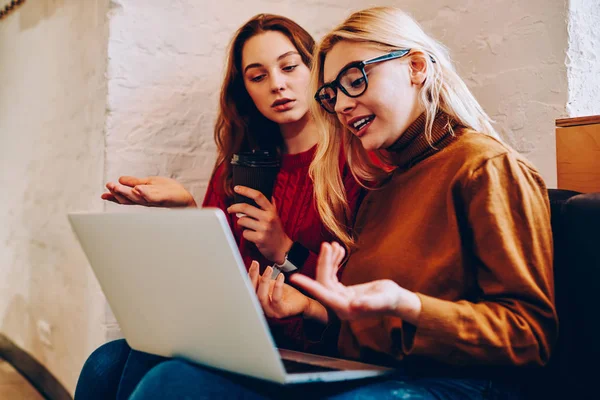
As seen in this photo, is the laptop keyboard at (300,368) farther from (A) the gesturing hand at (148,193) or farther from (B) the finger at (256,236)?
(A) the gesturing hand at (148,193)

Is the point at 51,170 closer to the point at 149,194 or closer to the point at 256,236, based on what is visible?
the point at 149,194

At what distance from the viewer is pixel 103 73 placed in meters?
1.86

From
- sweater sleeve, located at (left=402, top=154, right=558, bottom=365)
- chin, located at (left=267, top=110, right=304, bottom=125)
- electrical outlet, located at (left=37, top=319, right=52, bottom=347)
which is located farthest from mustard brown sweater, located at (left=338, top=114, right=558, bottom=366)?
electrical outlet, located at (left=37, top=319, right=52, bottom=347)

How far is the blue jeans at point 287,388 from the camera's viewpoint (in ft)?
2.77

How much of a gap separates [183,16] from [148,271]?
127 centimetres

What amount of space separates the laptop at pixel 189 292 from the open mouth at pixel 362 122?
0.46 metres

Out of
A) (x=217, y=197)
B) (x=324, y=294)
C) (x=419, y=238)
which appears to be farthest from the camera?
(x=217, y=197)

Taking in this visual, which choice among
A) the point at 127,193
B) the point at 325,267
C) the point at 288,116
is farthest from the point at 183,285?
the point at 288,116

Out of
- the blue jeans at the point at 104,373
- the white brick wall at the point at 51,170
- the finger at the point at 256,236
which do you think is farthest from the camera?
the white brick wall at the point at 51,170

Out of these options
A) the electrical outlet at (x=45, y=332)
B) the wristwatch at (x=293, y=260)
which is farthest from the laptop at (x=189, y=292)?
the electrical outlet at (x=45, y=332)

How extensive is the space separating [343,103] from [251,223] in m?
0.43

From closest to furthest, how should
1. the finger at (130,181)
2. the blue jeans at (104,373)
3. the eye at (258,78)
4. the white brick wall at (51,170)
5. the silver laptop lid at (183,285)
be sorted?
the silver laptop lid at (183,285), the blue jeans at (104,373), the finger at (130,181), the eye at (258,78), the white brick wall at (51,170)

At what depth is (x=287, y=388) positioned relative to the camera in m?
0.89

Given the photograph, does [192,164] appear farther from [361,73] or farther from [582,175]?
[582,175]
